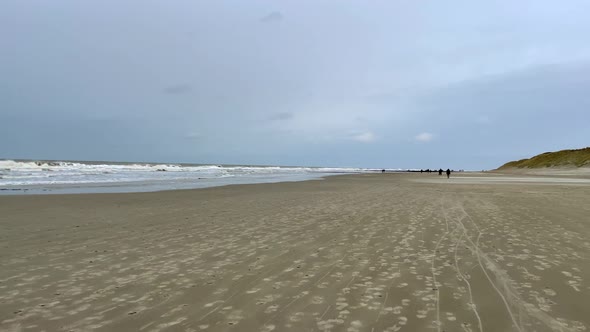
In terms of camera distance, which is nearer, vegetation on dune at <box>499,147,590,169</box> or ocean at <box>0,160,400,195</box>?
ocean at <box>0,160,400,195</box>

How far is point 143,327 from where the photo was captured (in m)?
4.65

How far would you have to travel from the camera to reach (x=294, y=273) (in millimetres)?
7012

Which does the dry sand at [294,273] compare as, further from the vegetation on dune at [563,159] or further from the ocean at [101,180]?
the vegetation on dune at [563,159]

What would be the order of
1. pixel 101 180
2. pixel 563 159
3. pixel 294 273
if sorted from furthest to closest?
pixel 563 159 → pixel 101 180 → pixel 294 273

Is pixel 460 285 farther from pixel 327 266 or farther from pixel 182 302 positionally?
pixel 182 302

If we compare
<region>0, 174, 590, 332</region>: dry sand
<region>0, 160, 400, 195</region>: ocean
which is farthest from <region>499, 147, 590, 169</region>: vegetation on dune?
<region>0, 174, 590, 332</region>: dry sand

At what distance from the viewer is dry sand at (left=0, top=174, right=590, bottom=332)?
489 cm

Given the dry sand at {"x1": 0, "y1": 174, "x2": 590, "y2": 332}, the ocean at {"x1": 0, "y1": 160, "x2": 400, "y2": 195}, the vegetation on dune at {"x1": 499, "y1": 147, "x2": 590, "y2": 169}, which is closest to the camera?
the dry sand at {"x1": 0, "y1": 174, "x2": 590, "y2": 332}

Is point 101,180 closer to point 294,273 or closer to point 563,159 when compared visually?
point 294,273

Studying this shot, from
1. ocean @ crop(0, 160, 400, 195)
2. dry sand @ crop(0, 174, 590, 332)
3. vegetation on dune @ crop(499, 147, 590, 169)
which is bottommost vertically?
dry sand @ crop(0, 174, 590, 332)

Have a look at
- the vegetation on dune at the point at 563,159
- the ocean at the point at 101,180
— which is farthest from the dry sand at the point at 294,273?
the vegetation on dune at the point at 563,159

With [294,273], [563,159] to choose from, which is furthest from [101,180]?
[563,159]

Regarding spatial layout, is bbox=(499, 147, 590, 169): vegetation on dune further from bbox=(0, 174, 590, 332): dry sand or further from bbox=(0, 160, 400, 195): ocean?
bbox=(0, 174, 590, 332): dry sand

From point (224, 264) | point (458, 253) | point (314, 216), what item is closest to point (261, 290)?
point (224, 264)
